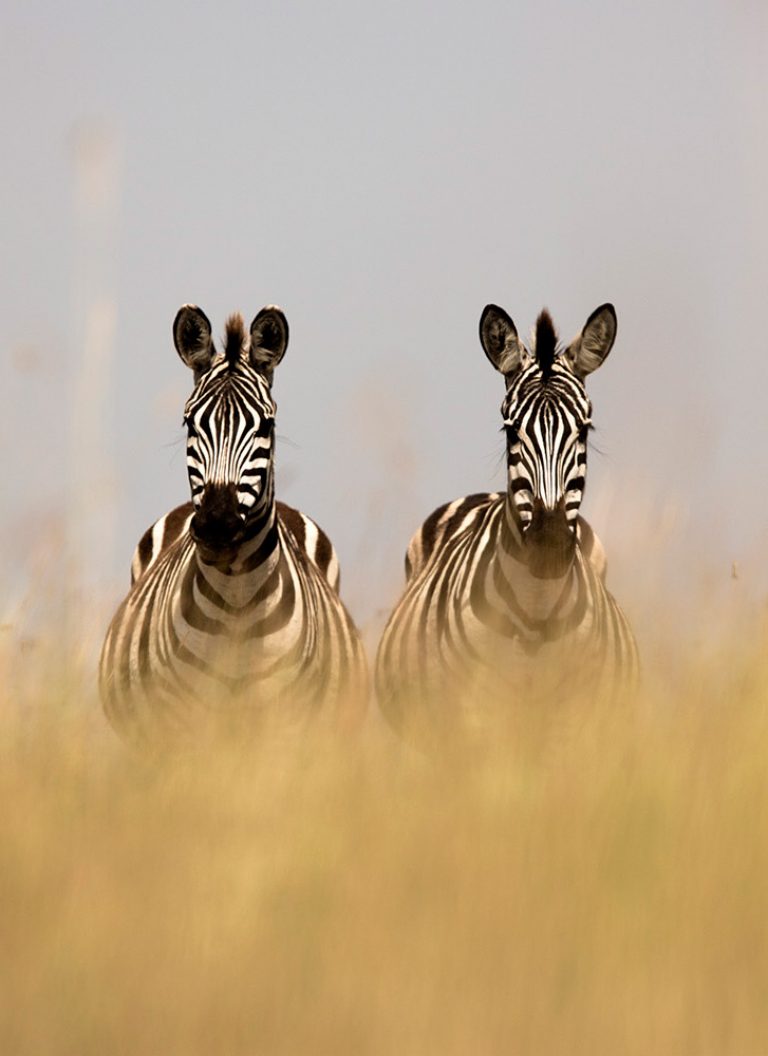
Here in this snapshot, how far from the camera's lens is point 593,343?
679cm

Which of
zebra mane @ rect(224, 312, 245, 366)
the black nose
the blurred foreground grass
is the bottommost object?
the blurred foreground grass

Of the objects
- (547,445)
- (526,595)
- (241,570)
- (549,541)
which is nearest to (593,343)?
(547,445)

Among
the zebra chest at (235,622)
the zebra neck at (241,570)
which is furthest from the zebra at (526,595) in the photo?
the zebra neck at (241,570)

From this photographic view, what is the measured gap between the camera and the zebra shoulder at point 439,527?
26.3ft

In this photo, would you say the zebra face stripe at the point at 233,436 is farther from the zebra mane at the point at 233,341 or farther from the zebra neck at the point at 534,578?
the zebra neck at the point at 534,578

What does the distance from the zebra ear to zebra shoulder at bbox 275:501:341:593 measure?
1.41 m

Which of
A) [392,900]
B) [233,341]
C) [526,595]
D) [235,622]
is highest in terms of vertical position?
[233,341]

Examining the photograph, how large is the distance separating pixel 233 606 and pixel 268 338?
119cm

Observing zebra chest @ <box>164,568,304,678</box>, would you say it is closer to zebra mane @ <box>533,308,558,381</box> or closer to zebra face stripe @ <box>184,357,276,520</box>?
zebra face stripe @ <box>184,357,276,520</box>

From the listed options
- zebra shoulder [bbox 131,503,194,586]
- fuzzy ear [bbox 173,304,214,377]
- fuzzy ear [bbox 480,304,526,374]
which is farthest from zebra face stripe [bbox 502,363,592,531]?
zebra shoulder [bbox 131,503,194,586]

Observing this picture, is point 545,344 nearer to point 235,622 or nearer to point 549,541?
point 549,541

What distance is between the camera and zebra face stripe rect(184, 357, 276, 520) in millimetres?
6078

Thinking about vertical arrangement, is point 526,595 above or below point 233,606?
above

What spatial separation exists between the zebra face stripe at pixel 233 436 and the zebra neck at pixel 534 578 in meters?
1.06
